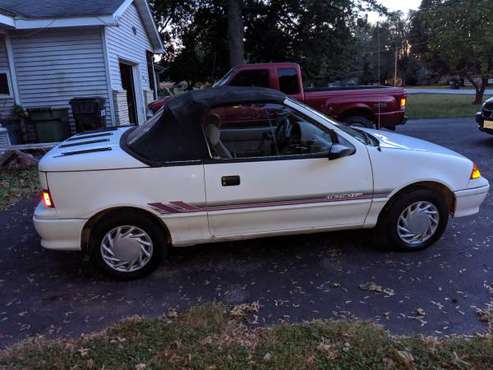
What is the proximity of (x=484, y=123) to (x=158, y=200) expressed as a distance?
8.73m

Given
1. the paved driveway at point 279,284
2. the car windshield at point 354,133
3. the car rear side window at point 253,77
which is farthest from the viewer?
the car rear side window at point 253,77

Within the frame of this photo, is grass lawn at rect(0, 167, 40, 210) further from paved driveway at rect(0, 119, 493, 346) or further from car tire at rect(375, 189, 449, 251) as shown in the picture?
car tire at rect(375, 189, 449, 251)

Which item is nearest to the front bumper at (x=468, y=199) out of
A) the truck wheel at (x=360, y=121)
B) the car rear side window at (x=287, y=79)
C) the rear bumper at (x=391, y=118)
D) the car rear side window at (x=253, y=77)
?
the truck wheel at (x=360, y=121)

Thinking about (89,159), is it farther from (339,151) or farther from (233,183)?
(339,151)

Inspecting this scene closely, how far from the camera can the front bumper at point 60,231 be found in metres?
3.45

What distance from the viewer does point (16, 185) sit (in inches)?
278

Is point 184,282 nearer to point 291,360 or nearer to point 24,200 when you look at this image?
point 291,360

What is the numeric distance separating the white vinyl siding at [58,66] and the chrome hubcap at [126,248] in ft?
27.8

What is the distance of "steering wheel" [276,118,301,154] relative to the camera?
3.86m

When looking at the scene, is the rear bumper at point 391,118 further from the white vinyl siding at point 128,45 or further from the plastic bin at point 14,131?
the plastic bin at point 14,131

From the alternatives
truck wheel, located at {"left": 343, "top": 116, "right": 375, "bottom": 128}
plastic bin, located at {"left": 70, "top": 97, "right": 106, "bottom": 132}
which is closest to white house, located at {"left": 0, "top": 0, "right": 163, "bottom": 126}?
plastic bin, located at {"left": 70, "top": 97, "right": 106, "bottom": 132}

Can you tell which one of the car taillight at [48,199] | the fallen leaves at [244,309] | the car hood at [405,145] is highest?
the car hood at [405,145]

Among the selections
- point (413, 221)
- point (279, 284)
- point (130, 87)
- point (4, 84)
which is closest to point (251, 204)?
point (279, 284)

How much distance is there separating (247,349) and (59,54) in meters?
10.5
